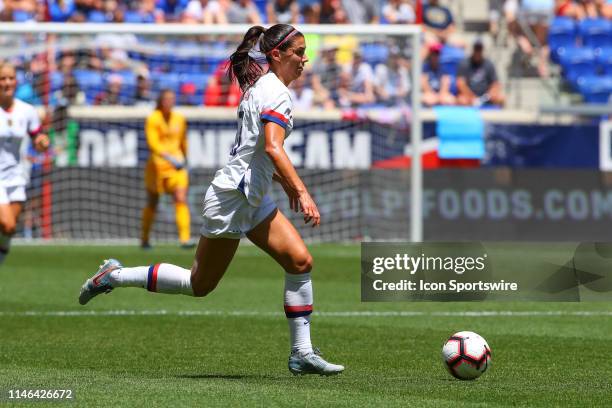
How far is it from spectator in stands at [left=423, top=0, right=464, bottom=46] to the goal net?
356cm

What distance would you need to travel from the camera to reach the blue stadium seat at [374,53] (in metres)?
21.0

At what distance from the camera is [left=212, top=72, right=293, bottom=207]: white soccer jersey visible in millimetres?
7281

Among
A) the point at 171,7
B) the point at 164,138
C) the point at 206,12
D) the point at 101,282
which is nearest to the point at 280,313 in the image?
the point at 101,282

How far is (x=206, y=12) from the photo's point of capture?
22969 mm

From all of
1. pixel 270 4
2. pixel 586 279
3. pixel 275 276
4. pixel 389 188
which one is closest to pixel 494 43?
pixel 270 4

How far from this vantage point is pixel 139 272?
7762 millimetres

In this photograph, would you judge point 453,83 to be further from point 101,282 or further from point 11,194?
point 101,282

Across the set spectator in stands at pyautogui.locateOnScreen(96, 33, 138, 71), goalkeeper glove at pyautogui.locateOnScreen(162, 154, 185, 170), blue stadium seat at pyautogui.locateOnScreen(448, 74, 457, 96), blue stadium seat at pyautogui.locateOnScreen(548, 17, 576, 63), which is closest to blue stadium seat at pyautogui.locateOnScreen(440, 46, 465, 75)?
blue stadium seat at pyautogui.locateOnScreen(448, 74, 457, 96)

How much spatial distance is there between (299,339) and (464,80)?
16.1 meters

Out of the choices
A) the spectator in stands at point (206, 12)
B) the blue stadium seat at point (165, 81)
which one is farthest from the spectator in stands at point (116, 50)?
the spectator in stands at point (206, 12)

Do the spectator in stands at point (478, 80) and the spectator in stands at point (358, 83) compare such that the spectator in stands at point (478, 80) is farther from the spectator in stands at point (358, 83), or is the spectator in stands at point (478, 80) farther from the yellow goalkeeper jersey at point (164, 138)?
the yellow goalkeeper jersey at point (164, 138)

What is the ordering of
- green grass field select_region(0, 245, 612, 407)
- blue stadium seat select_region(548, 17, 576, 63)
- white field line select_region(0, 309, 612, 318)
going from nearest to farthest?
green grass field select_region(0, 245, 612, 407) → white field line select_region(0, 309, 612, 318) → blue stadium seat select_region(548, 17, 576, 63)

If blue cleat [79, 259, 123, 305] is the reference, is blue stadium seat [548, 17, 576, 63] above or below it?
above

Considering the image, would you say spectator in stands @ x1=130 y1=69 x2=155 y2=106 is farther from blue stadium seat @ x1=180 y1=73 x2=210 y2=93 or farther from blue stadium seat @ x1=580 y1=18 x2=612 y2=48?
blue stadium seat @ x1=580 y1=18 x2=612 y2=48
